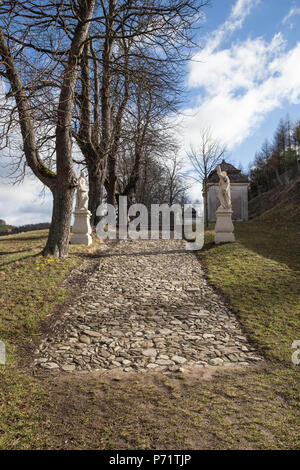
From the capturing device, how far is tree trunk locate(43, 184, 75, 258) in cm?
936

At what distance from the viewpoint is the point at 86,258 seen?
10.4 meters

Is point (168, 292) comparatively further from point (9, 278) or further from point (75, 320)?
point (9, 278)

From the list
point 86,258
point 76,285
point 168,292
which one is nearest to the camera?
point 168,292

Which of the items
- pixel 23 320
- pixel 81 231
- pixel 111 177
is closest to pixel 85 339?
pixel 23 320

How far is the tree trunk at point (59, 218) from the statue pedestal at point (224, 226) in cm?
635

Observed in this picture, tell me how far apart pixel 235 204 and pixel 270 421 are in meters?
29.5

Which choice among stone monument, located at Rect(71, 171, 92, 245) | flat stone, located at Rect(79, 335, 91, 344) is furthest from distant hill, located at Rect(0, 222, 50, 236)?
flat stone, located at Rect(79, 335, 91, 344)

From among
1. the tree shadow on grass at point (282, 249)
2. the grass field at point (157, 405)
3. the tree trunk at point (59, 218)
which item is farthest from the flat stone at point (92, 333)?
the tree shadow on grass at point (282, 249)

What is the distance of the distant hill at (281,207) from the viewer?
23928 millimetres

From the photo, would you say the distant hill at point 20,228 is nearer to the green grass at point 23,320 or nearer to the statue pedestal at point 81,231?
the statue pedestal at point 81,231

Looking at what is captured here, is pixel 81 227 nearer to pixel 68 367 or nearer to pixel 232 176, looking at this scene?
pixel 68 367

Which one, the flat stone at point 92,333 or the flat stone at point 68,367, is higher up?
the flat stone at point 92,333
